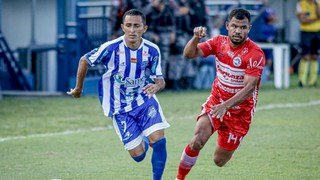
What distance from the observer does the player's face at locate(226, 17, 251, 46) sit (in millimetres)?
10844

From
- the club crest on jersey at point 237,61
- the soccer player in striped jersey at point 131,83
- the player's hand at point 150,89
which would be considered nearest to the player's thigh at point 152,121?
the soccer player in striped jersey at point 131,83

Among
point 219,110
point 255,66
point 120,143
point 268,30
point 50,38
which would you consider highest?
point 255,66

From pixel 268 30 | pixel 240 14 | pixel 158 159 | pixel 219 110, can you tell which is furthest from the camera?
pixel 268 30

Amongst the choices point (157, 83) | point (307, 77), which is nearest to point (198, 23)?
point (307, 77)

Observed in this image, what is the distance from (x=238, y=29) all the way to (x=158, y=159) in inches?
63.4

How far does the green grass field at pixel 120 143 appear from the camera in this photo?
12.1 metres

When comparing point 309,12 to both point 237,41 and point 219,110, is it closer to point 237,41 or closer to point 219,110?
point 237,41

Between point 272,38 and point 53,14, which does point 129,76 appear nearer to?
point 53,14

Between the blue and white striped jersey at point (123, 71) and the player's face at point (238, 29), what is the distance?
879mm

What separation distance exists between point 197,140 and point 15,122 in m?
6.83

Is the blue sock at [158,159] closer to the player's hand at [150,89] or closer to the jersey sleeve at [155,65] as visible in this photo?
the player's hand at [150,89]

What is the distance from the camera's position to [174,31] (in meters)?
23.3

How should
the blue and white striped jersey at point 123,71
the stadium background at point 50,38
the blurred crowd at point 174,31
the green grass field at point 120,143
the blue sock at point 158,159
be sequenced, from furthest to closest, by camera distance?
the blurred crowd at point 174,31
the stadium background at point 50,38
the green grass field at point 120,143
the blue and white striped jersey at point 123,71
the blue sock at point 158,159

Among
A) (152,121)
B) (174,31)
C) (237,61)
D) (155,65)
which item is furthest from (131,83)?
(174,31)
